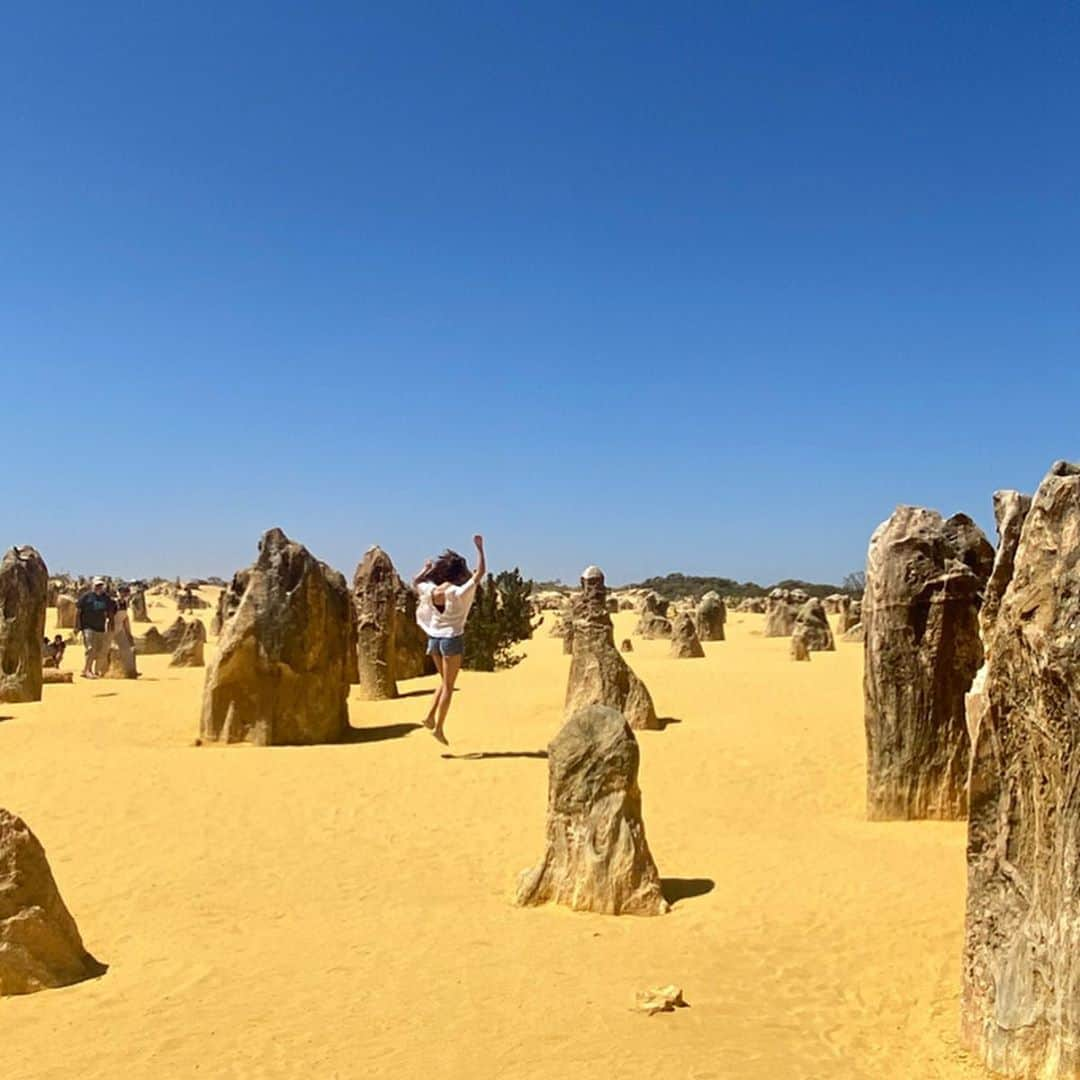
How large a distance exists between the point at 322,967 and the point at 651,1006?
2053mm

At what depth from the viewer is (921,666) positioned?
31.6ft

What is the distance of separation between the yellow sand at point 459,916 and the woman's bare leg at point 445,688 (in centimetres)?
29

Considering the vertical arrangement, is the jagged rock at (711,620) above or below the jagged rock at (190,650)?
above

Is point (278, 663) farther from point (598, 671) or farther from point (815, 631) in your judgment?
point (815, 631)

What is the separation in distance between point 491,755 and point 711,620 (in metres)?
20.7

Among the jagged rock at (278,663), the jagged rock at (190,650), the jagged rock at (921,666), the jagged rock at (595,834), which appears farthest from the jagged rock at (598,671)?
the jagged rock at (190,650)

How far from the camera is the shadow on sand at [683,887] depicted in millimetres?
7736

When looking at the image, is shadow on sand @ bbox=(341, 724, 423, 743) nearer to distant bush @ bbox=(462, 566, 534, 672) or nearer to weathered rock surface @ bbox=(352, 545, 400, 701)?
weathered rock surface @ bbox=(352, 545, 400, 701)

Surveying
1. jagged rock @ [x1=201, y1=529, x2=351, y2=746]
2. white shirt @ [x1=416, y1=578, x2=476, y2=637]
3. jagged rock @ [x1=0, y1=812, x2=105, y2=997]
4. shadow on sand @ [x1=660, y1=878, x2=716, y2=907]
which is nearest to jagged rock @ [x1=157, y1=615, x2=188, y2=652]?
jagged rock @ [x1=201, y1=529, x2=351, y2=746]

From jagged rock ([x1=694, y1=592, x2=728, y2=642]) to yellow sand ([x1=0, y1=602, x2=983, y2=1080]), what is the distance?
1703cm

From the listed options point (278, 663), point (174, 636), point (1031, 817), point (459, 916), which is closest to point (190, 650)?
point (174, 636)

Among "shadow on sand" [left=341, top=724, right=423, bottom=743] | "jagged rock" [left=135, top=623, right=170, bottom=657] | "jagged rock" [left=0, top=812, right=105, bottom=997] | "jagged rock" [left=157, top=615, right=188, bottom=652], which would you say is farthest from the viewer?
"jagged rock" [left=135, top=623, right=170, bottom=657]

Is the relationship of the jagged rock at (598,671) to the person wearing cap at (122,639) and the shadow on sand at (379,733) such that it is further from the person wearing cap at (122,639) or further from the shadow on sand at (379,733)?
the person wearing cap at (122,639)

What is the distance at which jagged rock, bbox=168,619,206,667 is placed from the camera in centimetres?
2472
